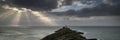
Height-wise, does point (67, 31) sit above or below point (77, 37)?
above

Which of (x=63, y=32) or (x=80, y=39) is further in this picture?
(x=63, y=32)

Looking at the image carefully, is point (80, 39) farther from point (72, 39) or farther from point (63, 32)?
point (63, 32)

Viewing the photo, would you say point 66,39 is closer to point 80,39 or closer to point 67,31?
point 80,39

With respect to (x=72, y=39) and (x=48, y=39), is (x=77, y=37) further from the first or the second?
(x=48, y=39)

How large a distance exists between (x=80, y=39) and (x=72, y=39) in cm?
152

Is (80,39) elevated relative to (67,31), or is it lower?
lower

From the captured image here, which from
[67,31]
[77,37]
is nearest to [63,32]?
[67,31]

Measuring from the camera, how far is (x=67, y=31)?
5716 centimetres

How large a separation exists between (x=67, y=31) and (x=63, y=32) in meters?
1.13

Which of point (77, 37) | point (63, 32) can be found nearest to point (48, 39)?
point (63, 32)

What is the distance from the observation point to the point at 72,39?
44875 millimetres

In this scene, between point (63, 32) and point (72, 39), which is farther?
point (63, 32)

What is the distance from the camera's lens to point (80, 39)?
45.4m

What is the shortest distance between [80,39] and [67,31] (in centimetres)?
1197
